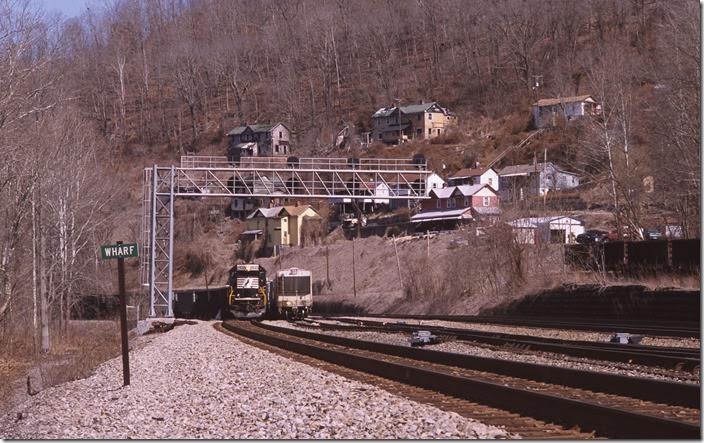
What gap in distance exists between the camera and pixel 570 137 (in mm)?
105000

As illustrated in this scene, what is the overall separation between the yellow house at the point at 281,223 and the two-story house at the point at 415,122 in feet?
83.9

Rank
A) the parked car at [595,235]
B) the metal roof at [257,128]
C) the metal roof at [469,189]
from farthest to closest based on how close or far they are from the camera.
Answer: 1. the metal roof at [257,128]
2. the metal roof at [469,189]
3. the parked car at [595,235]

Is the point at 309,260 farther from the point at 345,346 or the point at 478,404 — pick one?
the point at 478,404

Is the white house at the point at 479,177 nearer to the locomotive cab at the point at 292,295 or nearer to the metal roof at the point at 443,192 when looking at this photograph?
the metal roof at the point at 443,192

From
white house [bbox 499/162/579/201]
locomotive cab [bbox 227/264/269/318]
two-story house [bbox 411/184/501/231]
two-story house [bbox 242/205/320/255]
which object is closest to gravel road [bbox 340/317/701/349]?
locomotive cab [bbox 227/264/269/318]

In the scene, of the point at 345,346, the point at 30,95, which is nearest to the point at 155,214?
the point at 30,95

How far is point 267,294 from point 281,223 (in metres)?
55.9

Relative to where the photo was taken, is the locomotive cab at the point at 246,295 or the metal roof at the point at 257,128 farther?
the metal roof at the point at 257,128

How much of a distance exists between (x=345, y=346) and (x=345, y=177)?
8720cm

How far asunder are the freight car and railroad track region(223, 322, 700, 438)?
34.1 meters

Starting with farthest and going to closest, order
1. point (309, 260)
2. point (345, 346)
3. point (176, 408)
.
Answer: point (309, 260), point (345, 346), point (176, 408)

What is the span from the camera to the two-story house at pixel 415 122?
132875 mm

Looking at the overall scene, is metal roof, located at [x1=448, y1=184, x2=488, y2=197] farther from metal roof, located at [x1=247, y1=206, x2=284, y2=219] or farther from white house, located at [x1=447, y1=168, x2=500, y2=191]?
metal roof, located at [x1=247, y1=206, x2=284, y2=219]

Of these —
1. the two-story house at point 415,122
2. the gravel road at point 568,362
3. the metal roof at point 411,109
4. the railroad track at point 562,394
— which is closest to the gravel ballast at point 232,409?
the railroad track at point 562,394
